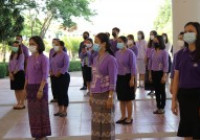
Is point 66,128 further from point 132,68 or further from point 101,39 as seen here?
point 101,39

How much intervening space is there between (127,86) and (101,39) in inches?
86.8

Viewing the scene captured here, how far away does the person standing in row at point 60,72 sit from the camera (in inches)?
320

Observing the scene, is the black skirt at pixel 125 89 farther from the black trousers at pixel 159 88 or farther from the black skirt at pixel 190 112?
the black skirt at pixel 190 112

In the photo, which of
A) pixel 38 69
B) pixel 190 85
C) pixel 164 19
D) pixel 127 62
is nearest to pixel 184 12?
pixel 127 62

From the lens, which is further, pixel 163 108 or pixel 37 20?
pixel 37 20

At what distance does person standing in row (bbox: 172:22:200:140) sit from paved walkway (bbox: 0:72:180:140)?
6.86ft

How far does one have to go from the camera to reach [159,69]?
830cm

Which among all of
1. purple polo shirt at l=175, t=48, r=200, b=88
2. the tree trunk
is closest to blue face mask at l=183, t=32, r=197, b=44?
purple polo shirt at l=175, t=48, r=200, b=88

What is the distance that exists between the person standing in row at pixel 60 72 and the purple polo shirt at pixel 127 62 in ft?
4.37

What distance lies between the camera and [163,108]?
28.2 ft

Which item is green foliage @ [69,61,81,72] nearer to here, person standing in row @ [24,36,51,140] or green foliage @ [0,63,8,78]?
green foliage @ [0,63,8,78]

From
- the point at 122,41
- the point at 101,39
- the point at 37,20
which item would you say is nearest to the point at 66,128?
the point at 122,41

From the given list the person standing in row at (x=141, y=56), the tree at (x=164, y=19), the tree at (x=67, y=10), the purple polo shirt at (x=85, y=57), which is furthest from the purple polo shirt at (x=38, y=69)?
the tree at (x=164, y=19)

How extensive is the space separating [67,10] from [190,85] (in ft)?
45.3
